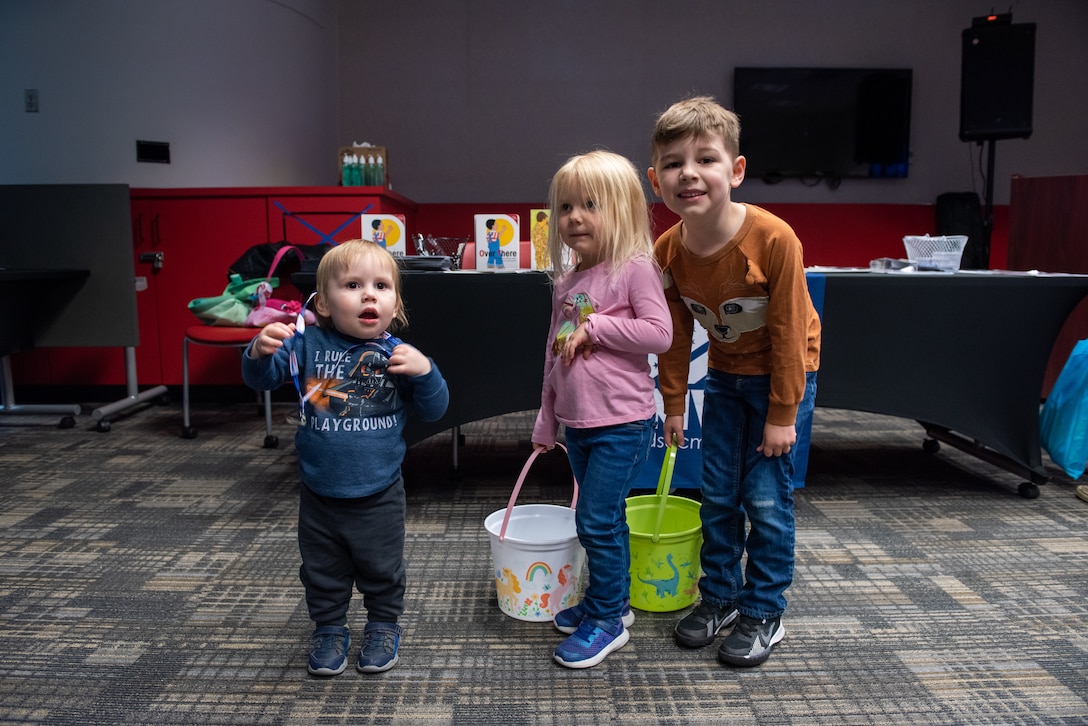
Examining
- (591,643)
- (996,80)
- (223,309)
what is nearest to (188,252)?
(223,309)

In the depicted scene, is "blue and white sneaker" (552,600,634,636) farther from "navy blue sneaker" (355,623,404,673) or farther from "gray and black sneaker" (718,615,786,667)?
"navy blue sneaker" (355,623,404,673)

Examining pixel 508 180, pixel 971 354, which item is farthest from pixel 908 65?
pixel 971 354

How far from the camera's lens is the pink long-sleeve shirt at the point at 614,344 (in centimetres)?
140

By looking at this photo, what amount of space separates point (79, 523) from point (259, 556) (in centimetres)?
71

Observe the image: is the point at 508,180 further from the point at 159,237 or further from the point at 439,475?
the point at 439,475

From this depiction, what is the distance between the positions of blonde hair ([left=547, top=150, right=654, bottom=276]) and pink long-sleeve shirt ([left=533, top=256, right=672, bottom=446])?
39 millimetres

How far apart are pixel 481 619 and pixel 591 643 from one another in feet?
1.02

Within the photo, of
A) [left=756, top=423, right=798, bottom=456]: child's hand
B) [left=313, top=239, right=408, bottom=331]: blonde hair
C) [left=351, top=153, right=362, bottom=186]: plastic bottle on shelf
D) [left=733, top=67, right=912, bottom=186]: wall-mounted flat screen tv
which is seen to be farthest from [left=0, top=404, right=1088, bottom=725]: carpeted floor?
[left=733, top=67, right=912, bottom=186]: wall-mounted flat screen tv

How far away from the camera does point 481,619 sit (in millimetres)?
1692

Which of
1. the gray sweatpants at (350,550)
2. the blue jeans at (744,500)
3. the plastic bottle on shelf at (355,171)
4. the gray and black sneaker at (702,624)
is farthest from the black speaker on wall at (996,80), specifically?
the gray sweatpants at (350,550)

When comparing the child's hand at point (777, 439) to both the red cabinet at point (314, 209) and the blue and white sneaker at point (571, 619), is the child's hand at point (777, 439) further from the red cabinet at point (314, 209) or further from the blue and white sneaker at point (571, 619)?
the red cabinet at point (314, 209)

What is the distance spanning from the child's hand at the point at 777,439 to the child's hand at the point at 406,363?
67cm

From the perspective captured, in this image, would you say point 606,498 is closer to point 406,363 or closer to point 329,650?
point 406,363

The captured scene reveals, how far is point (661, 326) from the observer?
4.63 ft
